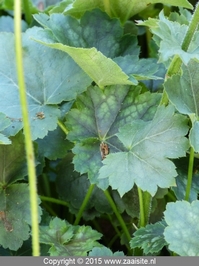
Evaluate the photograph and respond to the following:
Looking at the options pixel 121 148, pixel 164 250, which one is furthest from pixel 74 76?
pixel 164 250

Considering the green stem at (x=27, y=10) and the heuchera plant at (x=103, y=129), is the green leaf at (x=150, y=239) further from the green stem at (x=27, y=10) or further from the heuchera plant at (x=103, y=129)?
the green stem at (x=27, y=10)

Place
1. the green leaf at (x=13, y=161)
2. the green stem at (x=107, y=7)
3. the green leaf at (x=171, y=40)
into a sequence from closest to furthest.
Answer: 1. the green leaf at (x=171, y=40)
2. the green leaf at (x=13, y=161)
3. the green stem at (x=107, y=7)

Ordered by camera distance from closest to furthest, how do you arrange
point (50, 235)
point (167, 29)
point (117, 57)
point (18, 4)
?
point (18, 4)
point (167, 29)
point (50, 235)
point (117, 57)

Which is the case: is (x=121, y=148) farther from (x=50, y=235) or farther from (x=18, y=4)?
(x=18, y=4)

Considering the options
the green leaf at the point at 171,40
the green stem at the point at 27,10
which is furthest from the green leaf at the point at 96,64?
the green stem at the point at 27,10

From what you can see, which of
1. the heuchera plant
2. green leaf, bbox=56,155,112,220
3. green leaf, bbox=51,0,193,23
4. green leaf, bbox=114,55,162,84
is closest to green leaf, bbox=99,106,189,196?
the heuchera plant

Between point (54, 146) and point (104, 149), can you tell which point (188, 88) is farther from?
point (54, 146)

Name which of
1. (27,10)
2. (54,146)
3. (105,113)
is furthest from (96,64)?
(27,10)
